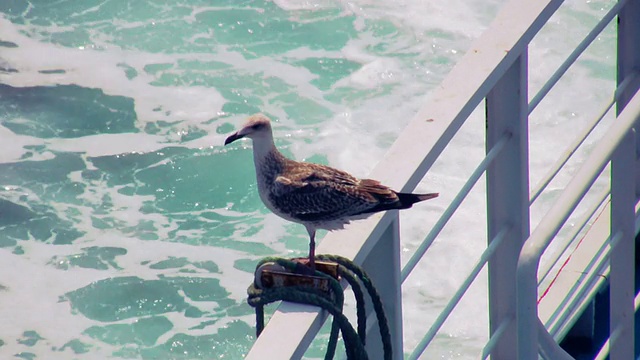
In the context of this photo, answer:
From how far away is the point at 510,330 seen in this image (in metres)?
2.04

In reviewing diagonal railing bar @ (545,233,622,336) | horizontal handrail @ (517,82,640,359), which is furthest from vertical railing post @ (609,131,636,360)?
diagonal railing bar @ (545,233,622,336)

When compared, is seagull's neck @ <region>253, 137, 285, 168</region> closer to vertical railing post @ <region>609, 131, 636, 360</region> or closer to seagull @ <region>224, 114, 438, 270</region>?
seagull @ <region>224, 114, 438, 270</region>

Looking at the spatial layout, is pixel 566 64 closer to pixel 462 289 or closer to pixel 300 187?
pixel 462 289

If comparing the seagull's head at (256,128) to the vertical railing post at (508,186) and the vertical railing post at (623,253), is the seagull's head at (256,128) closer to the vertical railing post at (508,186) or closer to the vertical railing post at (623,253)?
the vertical railing post at (508,186)

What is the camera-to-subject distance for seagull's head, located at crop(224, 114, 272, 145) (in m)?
2.35

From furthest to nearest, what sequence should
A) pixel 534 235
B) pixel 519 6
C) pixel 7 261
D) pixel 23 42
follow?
pixel 23 42 → pixel 7 261 → pixel 519 6 → pixel 534 235

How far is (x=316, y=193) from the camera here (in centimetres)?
243

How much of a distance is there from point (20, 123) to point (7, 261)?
70.3 inches

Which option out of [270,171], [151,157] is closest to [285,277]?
[270,171]

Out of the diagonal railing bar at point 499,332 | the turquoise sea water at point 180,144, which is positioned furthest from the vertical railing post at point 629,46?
the turquoise sea water at point 180,144

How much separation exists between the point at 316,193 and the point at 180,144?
6012 mm

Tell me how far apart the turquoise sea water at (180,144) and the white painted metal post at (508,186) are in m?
4.17

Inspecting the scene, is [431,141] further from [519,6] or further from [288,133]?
[288,133]

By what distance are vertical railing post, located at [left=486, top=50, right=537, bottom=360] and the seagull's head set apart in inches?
24.3
